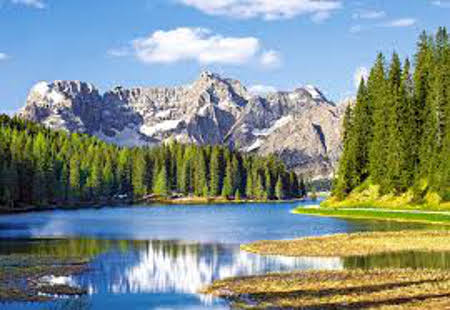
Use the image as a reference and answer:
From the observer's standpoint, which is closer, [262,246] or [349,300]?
[349,300]

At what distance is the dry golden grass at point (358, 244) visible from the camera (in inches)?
2164

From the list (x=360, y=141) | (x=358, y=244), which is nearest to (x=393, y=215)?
(x=360, y=141)

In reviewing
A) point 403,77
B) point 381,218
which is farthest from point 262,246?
point 403,77

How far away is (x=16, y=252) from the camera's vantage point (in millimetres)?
60281

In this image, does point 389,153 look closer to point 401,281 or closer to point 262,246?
point 262,246

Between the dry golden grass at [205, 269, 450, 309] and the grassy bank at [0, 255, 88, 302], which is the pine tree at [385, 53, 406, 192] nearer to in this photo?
the grassy bank at [0, 255, 88, 302]

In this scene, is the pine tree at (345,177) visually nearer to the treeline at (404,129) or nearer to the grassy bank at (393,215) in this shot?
the treeline at (404,129)

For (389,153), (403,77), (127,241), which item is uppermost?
(403,77)

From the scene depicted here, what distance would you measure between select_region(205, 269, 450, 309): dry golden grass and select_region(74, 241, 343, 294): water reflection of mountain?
10.5ft

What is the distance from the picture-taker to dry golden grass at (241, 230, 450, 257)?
5497 centimetres

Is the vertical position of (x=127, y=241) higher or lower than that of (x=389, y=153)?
lower

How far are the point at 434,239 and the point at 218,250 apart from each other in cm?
1942

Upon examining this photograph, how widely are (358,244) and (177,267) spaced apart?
19.3 m

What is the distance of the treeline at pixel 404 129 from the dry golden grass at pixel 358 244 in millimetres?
34568
